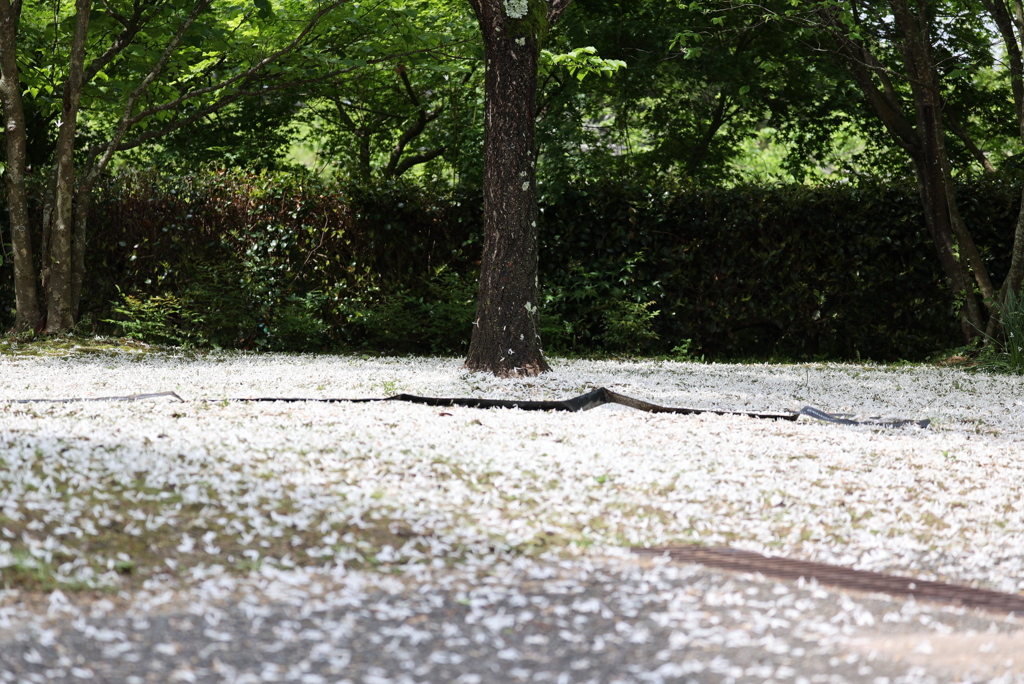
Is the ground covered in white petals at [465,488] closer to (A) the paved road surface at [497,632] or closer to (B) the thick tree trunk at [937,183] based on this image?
(A) the paved road surface at [497,632]

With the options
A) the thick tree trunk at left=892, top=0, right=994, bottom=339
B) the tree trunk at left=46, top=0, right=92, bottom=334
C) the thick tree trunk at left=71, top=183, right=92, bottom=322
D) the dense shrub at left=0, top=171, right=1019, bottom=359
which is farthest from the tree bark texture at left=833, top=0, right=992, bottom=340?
the thick tree trunk at left=71, top=183, right=92, bottom=322

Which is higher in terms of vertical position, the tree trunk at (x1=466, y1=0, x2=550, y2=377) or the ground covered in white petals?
the tree trunk at (x1=466, y1=0, x2=550, y2=377)

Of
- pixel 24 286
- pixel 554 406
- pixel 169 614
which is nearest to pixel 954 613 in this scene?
pixel 169 614

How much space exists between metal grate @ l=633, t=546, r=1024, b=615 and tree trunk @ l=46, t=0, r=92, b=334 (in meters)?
7.80

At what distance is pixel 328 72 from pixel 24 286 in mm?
3706

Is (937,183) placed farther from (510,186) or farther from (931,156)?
(510,186)

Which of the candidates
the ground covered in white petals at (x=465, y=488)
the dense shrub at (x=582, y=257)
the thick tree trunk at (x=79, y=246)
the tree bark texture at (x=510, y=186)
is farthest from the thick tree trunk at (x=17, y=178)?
the tree bark texture at (x=510, y=186)

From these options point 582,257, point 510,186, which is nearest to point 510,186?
point 510,186

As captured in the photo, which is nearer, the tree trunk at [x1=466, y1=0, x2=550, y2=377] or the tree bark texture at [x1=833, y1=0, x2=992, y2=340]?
the tree trunk at [x1=466, y1=0, x2=550, y2=377]

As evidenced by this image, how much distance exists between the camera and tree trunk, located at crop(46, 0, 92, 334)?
28.6 feet

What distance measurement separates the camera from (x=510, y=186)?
6703 mm

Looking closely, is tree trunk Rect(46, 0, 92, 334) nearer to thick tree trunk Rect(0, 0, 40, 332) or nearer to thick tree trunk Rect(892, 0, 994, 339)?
thick tree trunk Rect(0, 0, 40, 332)

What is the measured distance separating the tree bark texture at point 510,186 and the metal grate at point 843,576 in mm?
3969

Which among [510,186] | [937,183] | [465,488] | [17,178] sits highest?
[937,183]
